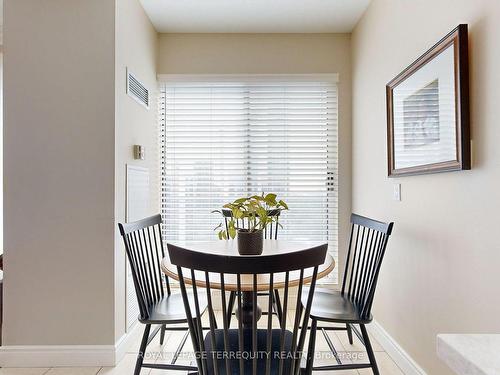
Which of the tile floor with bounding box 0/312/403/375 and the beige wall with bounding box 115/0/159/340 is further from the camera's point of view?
the beige wall with bounding box 115/0/159/340

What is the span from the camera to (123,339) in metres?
2.30

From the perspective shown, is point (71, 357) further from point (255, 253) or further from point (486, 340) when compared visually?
point (486, 340)

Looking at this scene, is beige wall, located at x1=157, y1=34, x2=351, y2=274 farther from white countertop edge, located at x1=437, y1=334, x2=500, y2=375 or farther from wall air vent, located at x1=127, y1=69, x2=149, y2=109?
white countertop edge, located at x1=437, y1=334, x2=500, y2=375

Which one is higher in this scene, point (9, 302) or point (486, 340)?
point (486, 340)

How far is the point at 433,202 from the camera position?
5.74ft

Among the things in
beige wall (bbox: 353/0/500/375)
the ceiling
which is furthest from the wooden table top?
the ceiling

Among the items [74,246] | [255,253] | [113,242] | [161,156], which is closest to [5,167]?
[74,246]

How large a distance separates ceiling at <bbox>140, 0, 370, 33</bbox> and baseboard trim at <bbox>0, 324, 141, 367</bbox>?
2.59 meters

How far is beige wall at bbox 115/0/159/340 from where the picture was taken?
2238 mm

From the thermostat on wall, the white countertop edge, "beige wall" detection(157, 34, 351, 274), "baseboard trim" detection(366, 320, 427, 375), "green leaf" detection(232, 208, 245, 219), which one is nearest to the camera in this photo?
the white countertop edge

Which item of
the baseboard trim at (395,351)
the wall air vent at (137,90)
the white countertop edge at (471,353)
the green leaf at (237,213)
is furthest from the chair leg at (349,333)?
the wall air vent at (137,90)

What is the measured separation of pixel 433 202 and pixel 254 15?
2.10 metres

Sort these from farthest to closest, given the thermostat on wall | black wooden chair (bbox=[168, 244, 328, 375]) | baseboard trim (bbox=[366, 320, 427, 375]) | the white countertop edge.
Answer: the thermostat on wall → baseboard trim (bbox=[366, 320, 427, 375]) → black wooden chair (bbox=[168, 244, 328, 375]) → the white countertop edge

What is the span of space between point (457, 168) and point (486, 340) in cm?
109
